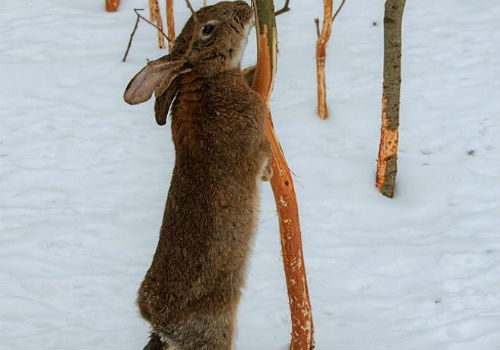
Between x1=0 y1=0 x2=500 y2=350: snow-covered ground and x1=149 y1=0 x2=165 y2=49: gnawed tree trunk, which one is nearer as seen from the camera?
x1=0 y1=0 x2=500 y2=350: snow-covered ground

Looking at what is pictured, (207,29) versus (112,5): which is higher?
(207,29)

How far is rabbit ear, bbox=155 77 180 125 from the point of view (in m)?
3.49

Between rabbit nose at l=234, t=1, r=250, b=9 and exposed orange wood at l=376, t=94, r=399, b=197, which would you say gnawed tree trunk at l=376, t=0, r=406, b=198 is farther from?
rabbit nose at l=234, t=1, r=250, b=9

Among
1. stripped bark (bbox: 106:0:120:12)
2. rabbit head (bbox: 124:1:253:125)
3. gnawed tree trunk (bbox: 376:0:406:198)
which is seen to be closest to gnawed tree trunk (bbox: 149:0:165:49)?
stripped bark (bbox: 106:0:120:12)

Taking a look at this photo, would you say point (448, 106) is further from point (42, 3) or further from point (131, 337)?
point (42, 3)

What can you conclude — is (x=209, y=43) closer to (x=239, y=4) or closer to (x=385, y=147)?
(x=239, y=4)

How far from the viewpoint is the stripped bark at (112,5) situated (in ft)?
29.4

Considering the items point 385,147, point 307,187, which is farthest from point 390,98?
point 307,187

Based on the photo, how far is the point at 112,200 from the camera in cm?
605

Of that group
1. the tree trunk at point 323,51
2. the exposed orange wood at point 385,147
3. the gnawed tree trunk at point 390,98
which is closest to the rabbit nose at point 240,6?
the gnawed tree trunk at point 390,98

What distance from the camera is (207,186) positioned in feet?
11.0

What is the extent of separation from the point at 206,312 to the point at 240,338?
120cm

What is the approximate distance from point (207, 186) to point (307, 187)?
264cm

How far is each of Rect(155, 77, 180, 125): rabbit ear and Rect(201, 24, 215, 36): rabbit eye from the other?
247mm
